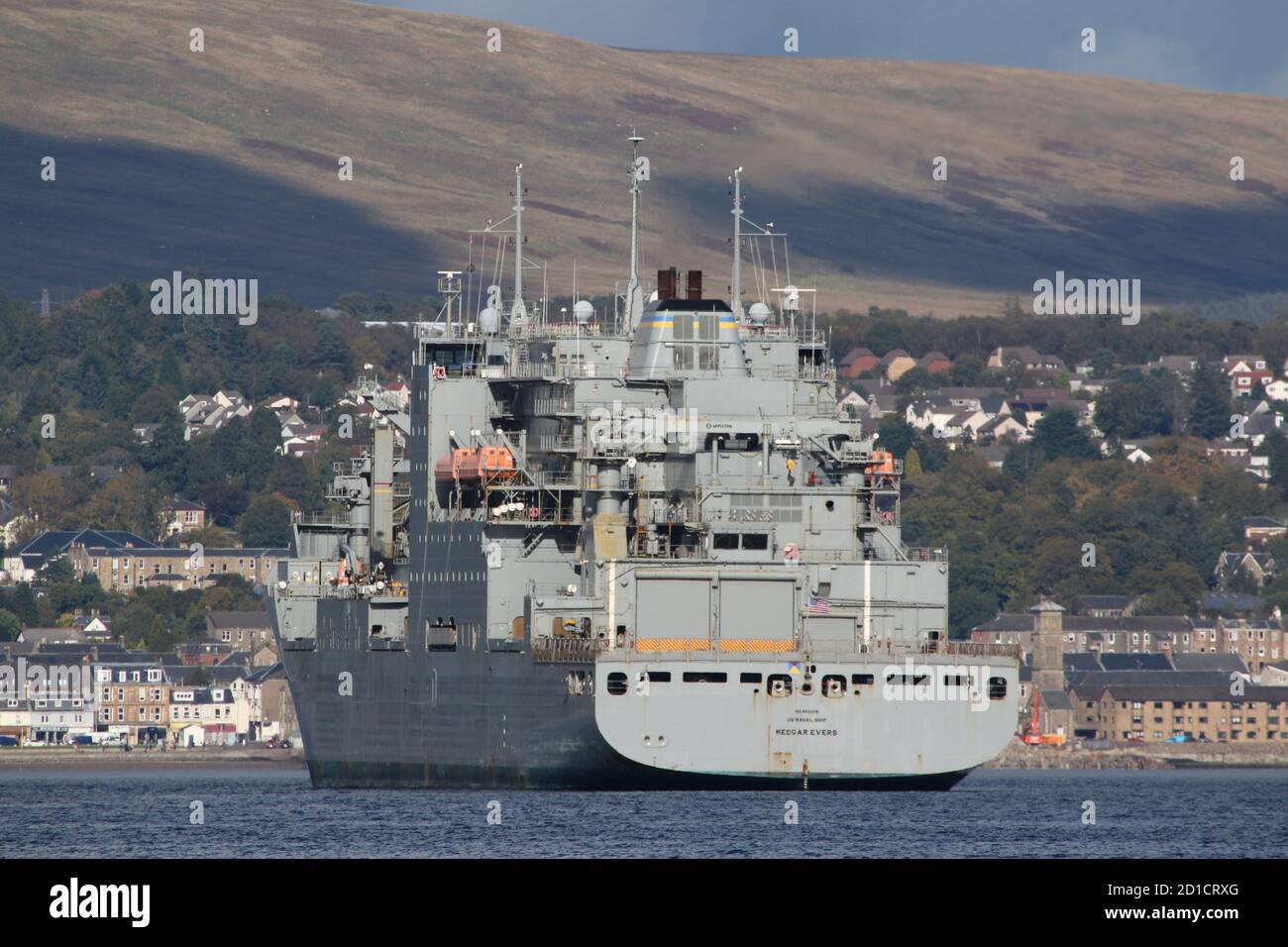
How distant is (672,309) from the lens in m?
77.3

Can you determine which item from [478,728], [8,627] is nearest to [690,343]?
[478,728]

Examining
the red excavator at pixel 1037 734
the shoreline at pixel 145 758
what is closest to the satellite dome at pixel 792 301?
the shoreline at pixel 145 758

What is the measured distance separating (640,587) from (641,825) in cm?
1196

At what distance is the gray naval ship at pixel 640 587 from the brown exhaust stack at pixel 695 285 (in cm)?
52

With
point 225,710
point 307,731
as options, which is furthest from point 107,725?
point 307,731

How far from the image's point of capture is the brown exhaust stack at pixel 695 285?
7969cm

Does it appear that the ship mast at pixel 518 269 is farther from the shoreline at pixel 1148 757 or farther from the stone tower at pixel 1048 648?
the stone tower at pixel 1048 648

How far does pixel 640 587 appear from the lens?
70.8 metres

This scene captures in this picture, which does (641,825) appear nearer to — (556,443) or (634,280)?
(556,443)

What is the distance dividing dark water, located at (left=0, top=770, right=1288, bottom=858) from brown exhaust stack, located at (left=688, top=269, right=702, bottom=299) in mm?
14893
